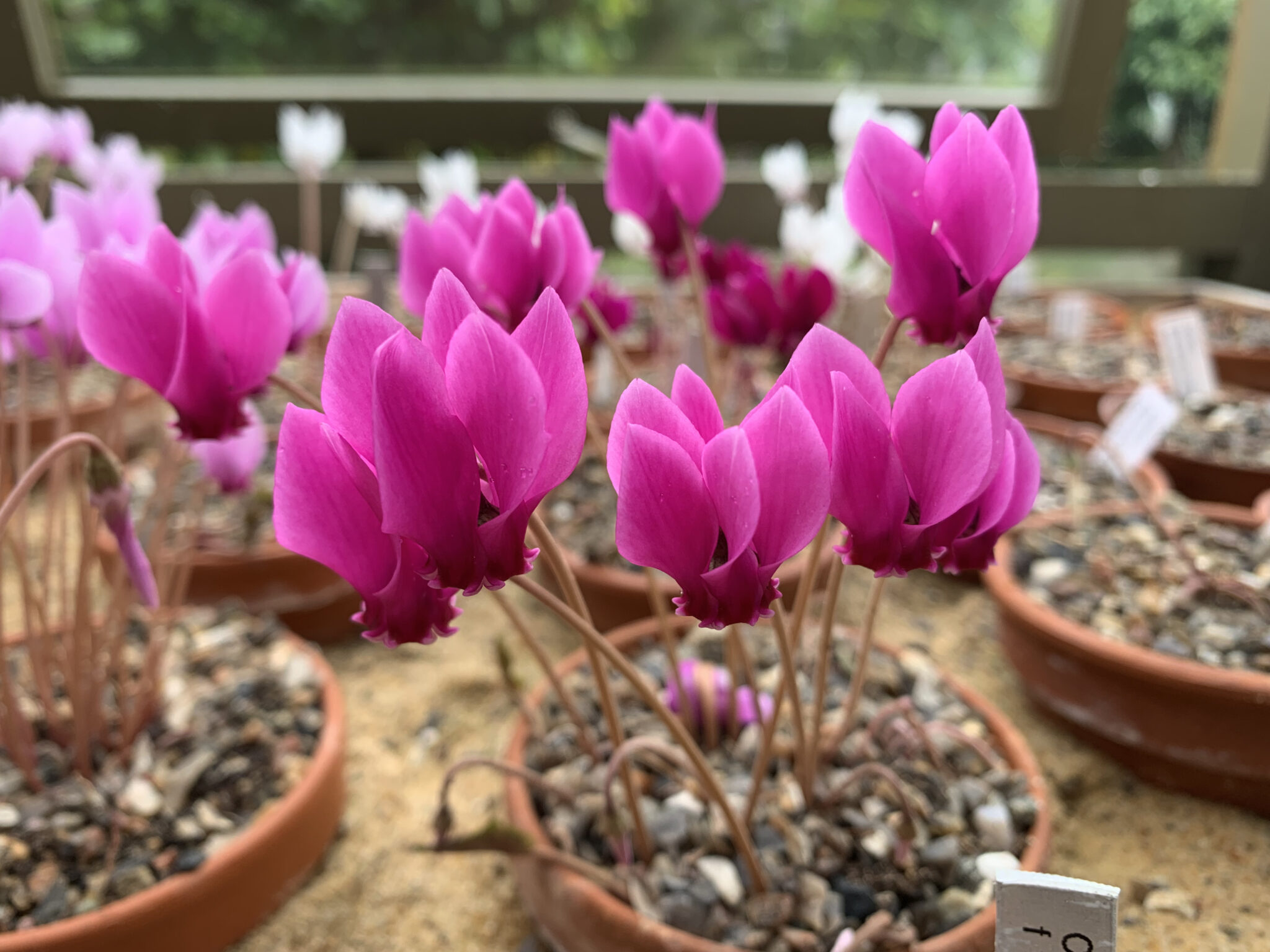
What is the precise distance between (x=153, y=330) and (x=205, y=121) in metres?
2.51

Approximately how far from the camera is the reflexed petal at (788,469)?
0.34 metres

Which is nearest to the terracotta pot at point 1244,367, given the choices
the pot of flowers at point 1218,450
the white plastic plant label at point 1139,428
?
the pot of flowers at point 1218,450

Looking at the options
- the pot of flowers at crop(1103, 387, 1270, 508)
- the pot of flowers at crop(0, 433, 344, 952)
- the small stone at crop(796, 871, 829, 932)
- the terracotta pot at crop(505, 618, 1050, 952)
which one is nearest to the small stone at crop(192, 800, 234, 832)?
the pot of flowers at crop(0, 433, 344, 952)

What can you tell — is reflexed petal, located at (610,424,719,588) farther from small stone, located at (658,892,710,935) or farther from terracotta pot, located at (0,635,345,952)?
terracotta pot, located at (0,635,345,952)

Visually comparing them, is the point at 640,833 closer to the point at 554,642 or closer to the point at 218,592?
the point at 554,642

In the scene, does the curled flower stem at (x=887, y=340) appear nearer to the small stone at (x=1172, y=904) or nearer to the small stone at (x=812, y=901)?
the small stone at (x=812, y=901)

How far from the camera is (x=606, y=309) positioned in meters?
1.10

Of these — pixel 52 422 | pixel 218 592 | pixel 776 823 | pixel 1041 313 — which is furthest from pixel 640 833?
pixel 1041 313

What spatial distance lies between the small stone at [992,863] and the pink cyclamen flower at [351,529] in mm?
446

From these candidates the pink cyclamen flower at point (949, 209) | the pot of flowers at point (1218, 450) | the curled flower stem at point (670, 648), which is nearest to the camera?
the pink cyclamen flower at point (949, 209)

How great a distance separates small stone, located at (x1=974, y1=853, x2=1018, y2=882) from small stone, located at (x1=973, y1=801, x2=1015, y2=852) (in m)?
0.01

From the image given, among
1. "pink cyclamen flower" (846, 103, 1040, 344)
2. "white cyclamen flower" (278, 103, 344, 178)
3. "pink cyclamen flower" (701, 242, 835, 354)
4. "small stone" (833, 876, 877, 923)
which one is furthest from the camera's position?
"white cyclamen flower" (278, 103, 344, 178)

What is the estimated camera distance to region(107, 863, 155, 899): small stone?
2.24ft

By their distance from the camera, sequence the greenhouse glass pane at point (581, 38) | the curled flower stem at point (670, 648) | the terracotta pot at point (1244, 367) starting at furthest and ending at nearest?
the greenhouse glass pane at point (581, 38), the terracotta pot at point (1244, 367), the curled flower stem at point (670, 648)
